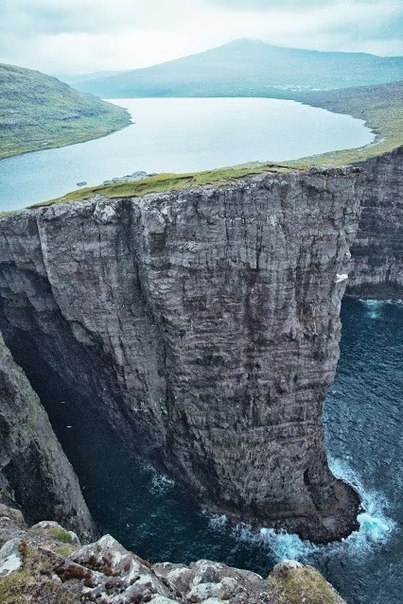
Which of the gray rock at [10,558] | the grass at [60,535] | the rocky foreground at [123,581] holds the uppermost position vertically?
the gray rock at [10,558]

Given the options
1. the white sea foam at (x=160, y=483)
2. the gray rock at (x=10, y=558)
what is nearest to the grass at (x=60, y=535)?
the gray rock at (x=10, y=558)

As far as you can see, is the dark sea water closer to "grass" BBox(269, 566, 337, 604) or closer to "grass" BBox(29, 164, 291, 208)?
"grass" BBox(269, 566, 337, 604)

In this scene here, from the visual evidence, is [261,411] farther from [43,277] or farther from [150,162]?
[150,162]

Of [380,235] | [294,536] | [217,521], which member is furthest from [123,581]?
[380,235]

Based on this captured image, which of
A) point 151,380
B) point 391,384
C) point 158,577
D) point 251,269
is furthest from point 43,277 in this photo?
point 391,384

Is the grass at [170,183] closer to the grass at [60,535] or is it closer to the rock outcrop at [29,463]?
the rock outcrop at [29,463]

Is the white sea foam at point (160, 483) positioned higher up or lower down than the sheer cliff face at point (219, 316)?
lower down

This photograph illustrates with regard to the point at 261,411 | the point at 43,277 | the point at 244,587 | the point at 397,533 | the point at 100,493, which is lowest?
the point at 397,533
